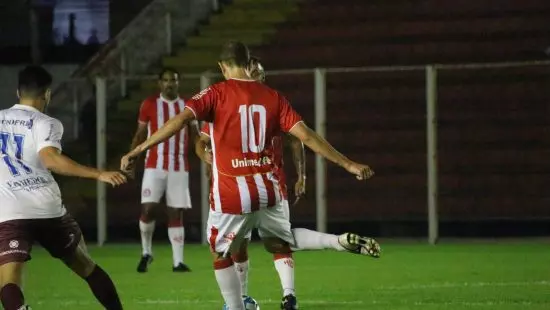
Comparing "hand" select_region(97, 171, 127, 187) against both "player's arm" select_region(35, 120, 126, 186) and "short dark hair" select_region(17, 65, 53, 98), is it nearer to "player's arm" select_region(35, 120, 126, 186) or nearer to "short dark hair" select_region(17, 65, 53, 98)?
"player's arm" select_region(35, 120, 126, 186)

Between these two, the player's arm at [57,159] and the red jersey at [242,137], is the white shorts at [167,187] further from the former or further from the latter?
the player's arm at [57,159]

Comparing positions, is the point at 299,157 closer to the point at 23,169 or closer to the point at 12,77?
the point at 23,169

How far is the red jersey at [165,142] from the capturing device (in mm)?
13938

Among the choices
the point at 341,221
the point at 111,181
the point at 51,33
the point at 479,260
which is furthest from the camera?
the point at 51,33

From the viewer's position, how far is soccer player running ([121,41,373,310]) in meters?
8.62

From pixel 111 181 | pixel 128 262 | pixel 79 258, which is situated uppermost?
pixel 111 181

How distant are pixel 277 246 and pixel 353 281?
3100mm

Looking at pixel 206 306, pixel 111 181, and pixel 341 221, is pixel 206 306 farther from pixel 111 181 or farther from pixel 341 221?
pixel 341 221

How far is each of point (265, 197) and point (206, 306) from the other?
202 centimetres

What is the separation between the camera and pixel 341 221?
19.4m

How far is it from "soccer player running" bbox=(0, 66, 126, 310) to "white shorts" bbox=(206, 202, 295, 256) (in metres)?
0.86

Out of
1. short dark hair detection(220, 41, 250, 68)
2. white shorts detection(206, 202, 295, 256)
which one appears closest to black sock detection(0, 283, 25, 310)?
white shorts detection(206, 202, 295, 256)

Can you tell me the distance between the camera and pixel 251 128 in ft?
28.5

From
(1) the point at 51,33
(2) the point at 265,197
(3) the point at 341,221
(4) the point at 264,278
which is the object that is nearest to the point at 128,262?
(4) the point at 264,278
